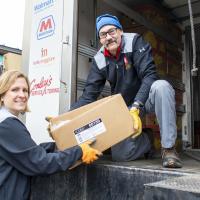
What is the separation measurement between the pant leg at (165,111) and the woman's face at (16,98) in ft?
3.06

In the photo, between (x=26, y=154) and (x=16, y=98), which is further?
(x=16, y=98)

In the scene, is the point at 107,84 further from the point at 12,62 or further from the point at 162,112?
the point at 12,62

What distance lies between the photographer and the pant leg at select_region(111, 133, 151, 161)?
2.54 metres

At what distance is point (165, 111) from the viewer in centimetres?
221

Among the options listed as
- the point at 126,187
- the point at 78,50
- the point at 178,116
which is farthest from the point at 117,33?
the point at 178,116

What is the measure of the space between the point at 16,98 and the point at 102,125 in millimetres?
644

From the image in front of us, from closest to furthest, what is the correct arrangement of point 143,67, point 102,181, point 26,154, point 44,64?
point 26,154, point 102,181, point 143,67, point 44,64

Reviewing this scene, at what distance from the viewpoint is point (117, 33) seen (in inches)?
107

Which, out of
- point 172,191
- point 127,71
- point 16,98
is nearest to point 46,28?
point 127,71

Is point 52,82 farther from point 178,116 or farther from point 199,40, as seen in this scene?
point 199,40

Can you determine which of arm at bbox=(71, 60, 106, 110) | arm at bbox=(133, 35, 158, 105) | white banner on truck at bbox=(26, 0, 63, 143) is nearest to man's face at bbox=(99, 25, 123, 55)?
arm at bbox=(133, 35, 158, 105)

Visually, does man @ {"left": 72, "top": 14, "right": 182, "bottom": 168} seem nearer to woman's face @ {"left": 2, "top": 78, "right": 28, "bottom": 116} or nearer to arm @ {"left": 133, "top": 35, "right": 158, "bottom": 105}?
arm @ {"left": 133, "top": 35, "right": 158, "bottom": 105}

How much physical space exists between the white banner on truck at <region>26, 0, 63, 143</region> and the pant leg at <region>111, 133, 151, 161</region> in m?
0.66

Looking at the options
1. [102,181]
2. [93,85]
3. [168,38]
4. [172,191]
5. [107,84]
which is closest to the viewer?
[172,191]
